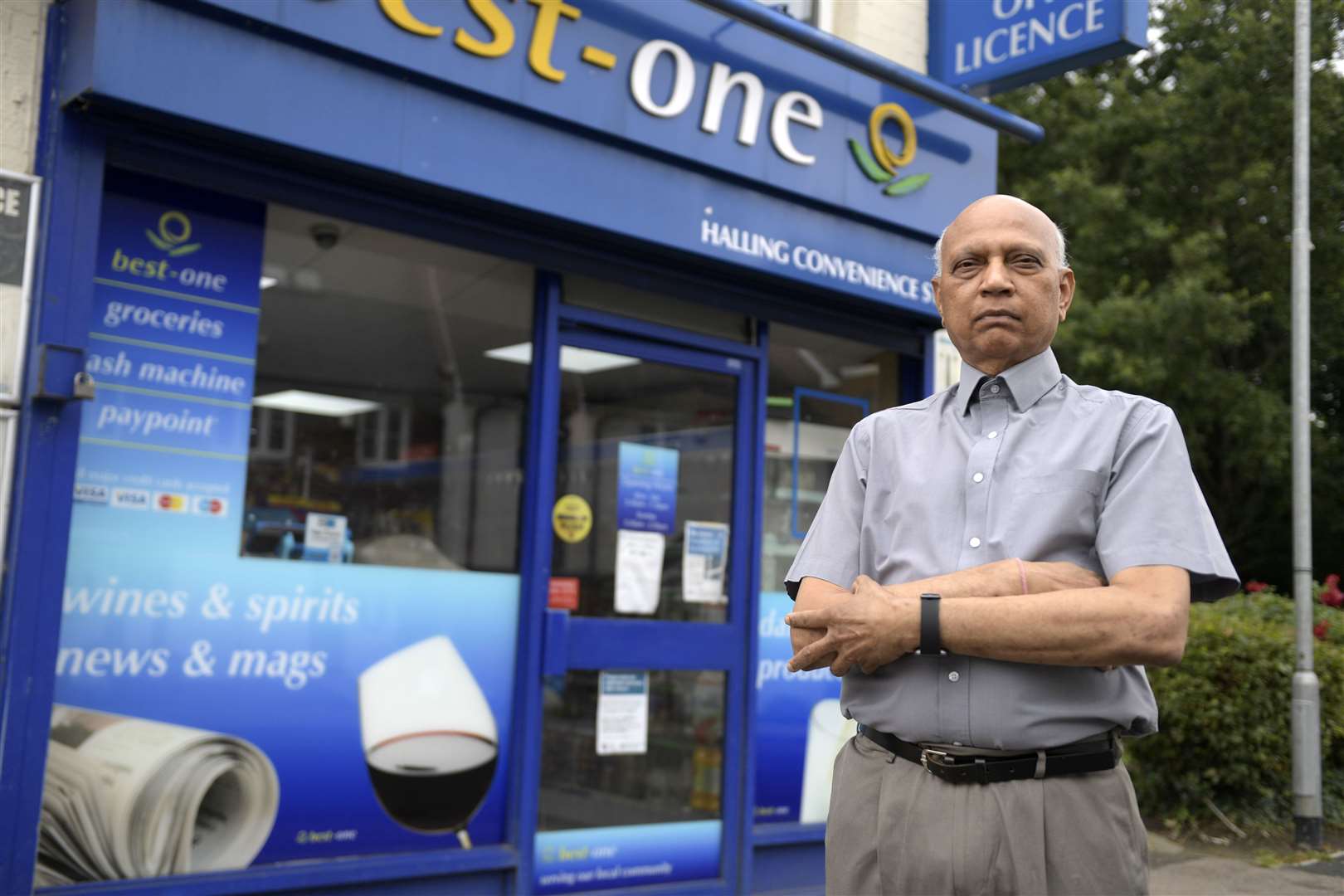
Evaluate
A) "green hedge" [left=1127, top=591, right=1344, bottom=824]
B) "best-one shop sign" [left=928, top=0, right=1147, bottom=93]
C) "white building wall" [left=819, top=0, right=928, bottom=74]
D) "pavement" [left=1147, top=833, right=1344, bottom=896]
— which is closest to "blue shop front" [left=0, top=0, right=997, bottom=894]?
"best-one shop sign" [left=928, top=0, right=1147, bottom=93]

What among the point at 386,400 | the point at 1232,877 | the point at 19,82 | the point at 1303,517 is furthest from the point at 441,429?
the point at 1303,517

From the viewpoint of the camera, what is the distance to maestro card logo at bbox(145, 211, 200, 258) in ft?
13.6

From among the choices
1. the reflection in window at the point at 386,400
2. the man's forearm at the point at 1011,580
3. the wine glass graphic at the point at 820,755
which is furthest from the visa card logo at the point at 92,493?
the wine glass graphic at the point at 820,755

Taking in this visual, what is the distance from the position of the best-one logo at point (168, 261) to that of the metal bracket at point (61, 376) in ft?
1.64

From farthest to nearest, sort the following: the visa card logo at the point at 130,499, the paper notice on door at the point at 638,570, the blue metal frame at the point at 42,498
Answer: the paper notice on door at the point at 638,570
the visa card logo at the point at 130,499
the blue metal frame at the point at 42,498

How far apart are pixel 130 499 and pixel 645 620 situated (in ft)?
7.25

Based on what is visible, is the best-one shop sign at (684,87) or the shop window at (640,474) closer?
the best-one shop sign at (684,87)

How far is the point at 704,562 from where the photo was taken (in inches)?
217

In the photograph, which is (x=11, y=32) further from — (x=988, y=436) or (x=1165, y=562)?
(x=1165, y=562)

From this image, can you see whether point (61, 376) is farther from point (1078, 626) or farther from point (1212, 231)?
point (1212, 231)

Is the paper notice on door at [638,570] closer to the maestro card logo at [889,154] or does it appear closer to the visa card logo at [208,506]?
the visa card logo at [208,506]

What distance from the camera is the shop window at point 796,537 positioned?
5.74 meters

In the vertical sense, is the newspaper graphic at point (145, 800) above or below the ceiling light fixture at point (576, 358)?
below

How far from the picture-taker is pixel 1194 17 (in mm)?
16750
